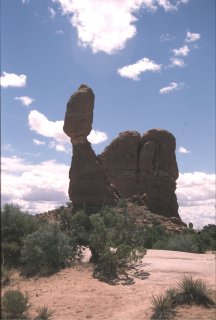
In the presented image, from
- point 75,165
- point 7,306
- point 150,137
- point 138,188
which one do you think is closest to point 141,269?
point 7,306

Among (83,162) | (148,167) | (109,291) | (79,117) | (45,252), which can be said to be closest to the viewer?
(109,291)

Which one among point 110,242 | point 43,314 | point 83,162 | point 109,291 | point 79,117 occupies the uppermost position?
point 79,117

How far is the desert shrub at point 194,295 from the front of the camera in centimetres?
1302

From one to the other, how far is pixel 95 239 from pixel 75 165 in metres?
26.5

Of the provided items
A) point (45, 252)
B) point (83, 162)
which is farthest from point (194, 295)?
point (83, 162)

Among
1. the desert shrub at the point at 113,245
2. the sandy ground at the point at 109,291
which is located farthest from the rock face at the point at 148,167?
the sandy ground at the point at 109,291

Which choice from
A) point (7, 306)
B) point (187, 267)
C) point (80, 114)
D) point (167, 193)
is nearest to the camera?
point (7, 306)

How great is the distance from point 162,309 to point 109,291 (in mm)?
2841

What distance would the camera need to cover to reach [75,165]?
145ft

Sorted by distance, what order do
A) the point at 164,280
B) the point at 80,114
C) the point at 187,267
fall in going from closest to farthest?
the point at 164,280
the point at 187,267
the point at 80,114

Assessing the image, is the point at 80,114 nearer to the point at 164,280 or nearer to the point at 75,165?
the point at 75,165

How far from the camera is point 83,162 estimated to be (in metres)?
43.8

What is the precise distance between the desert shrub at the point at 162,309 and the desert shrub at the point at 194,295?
0.73m

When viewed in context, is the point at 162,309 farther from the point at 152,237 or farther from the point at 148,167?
the point at 148,167
